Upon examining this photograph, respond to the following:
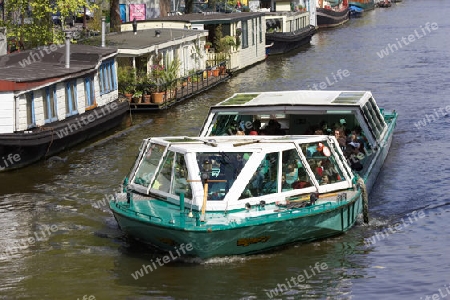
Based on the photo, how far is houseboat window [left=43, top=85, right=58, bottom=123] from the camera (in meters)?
30.4

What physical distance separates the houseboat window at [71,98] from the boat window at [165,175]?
11.7 m

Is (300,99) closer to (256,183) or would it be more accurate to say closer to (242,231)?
(256,183)

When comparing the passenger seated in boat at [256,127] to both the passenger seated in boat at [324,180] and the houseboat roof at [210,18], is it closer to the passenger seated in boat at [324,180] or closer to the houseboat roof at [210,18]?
the passenger seated in boat at [324,180]

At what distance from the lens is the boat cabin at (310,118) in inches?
1002

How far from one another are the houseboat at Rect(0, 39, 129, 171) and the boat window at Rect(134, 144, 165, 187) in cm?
717

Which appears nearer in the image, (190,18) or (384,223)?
(384,223)

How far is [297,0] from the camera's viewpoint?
7706 cm

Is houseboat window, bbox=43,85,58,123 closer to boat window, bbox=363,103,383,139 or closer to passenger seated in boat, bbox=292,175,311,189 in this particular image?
boat window, bbox=363,103,383,139

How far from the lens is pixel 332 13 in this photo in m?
88.1

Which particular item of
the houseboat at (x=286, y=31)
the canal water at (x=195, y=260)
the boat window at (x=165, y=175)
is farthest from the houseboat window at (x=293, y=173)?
the houseboat at (x=286, y=31)

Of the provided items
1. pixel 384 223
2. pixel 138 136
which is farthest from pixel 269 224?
pixel 138 136

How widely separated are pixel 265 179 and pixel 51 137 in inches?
431

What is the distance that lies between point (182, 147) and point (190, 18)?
107 ft

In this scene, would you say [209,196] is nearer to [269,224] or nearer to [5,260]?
[269,224]
